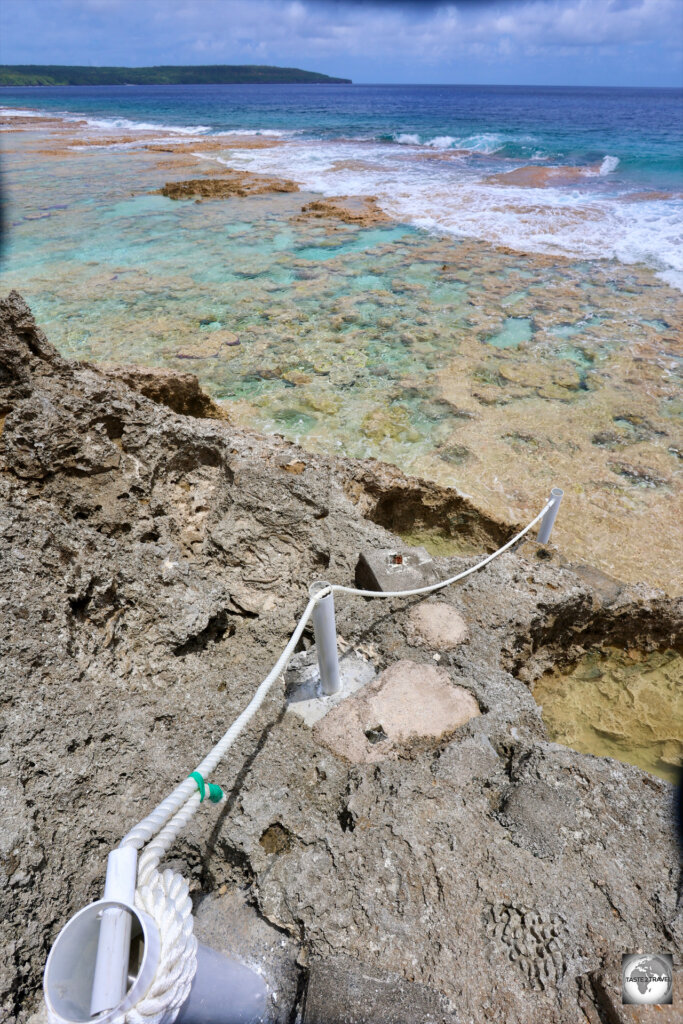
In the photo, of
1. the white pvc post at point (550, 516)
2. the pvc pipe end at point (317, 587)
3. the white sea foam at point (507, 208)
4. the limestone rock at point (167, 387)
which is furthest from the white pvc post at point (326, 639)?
the white sea foam at point (507, 208)

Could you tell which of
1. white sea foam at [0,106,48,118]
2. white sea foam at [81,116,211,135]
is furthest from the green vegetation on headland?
white sea foam at [81,116,211,135]

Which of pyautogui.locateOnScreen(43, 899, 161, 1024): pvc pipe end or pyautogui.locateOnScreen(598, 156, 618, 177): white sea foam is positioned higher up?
pyautogui.locateOnScreen(598, 156, 618, 177): white sea foam

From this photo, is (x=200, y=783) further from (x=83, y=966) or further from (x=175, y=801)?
(x=83, y=966)

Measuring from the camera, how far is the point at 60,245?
12.2 metres

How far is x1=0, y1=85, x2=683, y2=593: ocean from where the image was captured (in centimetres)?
538

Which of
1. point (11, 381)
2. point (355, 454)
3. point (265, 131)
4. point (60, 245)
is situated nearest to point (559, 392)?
point (355, 454)

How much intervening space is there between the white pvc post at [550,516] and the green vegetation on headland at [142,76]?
177 metres

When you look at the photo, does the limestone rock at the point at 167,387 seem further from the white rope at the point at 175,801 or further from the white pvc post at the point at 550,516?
the white rope at the point at 175,801

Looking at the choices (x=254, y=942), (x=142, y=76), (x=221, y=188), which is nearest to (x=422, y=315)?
(x=254, y=942)

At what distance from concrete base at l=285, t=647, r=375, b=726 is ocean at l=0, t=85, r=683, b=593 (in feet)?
6.89

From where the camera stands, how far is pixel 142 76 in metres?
161

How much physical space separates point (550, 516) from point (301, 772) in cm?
262

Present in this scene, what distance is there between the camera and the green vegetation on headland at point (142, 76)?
14350 centimetres

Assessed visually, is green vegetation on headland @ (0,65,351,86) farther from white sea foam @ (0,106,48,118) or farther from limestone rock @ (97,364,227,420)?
limestone rock @ (97,364,227,420)
